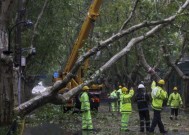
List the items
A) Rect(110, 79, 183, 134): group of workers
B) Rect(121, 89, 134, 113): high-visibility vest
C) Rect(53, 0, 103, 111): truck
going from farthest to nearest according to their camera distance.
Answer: Rect(53, 0, 103, 111): truck
Rect(121, 89, 134, 113): high-visibility vest
Rect(110, 79, 183, 134): group of workers

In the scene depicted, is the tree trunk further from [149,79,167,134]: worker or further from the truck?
the truck

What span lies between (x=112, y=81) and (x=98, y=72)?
42.8 metres

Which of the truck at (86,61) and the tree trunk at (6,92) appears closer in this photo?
the tree trunk at (6,92)

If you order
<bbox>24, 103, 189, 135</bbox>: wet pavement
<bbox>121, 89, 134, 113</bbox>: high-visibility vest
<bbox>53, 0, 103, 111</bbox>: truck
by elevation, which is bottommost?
<bbox>24, 103, 189, 135</bbox>: wet pavement

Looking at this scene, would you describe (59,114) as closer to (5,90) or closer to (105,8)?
(5,90)

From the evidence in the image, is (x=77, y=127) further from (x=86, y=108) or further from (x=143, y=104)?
(x=143, y=104)

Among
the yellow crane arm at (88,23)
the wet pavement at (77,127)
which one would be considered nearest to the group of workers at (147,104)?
the wet pavement at (77,127)

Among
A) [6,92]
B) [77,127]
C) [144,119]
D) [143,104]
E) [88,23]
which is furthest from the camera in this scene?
[88,23]

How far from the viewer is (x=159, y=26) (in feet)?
33.1

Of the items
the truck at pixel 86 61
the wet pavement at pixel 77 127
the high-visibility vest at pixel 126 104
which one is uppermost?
the truck at pixel 86 61

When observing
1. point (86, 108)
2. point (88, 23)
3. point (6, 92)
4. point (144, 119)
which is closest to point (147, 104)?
point (144, 119)

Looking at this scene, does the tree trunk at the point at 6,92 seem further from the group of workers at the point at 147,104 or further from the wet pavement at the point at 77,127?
the wet pavement at the point at 77,127

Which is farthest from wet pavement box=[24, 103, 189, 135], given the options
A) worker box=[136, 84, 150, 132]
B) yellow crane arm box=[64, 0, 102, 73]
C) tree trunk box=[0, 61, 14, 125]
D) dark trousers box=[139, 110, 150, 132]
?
tree trunk box=[0, 61, 14, 125]

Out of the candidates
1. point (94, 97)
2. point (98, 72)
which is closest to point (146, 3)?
point (98, 72)
